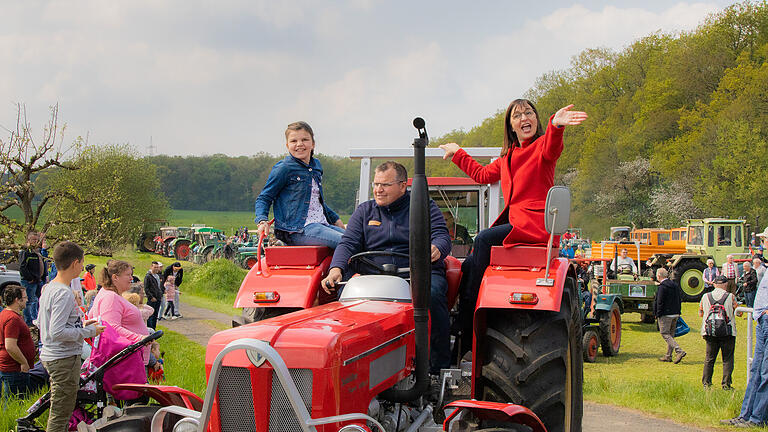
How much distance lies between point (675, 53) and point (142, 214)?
37.7 metres

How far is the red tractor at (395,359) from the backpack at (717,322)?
4.70 meters

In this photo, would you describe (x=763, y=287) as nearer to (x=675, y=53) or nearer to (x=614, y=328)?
(x=614, y=328)

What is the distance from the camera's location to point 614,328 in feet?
40.6

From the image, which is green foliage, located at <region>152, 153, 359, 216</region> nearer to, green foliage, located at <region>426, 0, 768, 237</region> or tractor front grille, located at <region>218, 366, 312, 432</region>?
green foliage, located at <region>426, 0, 768, 237</region>

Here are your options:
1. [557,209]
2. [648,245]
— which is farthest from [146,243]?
[557,209]

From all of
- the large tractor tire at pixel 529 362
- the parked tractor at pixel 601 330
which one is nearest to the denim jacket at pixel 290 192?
the large tractor tire at pixel 529 362

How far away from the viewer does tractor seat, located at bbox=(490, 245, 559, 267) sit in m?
4.20

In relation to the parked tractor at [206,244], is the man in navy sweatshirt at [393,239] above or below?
above

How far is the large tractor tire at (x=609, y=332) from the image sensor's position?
11680 mm

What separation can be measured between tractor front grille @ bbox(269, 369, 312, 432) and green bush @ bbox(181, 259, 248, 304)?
1846cm

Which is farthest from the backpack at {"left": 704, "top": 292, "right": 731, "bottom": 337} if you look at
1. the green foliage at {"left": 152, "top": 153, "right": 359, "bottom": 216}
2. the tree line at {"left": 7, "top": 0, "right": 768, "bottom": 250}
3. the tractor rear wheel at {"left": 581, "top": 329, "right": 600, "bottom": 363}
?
the green foliage at {"left": 152, "top": 153, "right": 359, "bottom": 216}

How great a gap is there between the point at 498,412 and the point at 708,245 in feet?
74.4

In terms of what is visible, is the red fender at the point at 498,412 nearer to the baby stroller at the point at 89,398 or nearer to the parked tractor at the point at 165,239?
the baby stroller at the point at 89,398

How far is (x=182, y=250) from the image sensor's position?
1544 inches
